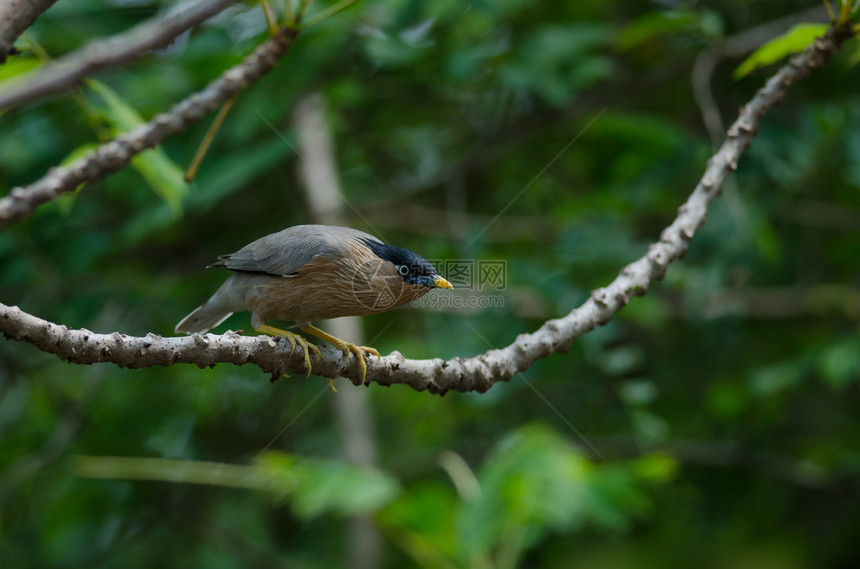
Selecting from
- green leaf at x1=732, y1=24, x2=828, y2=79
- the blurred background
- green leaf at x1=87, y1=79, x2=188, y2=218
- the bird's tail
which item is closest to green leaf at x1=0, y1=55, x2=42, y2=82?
green leaf at x1=87, y1=79, x2=188, y2=218

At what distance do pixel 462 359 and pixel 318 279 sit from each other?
1.91ft

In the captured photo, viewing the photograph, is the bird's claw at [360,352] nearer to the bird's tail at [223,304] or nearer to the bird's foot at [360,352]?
the bird's foot at [360,352]

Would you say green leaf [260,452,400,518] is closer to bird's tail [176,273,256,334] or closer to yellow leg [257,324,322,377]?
bird's tail [176,273,256,334]

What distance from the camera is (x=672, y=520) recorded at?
6898mm

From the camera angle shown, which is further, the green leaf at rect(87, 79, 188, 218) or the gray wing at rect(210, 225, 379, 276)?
the green leaf at rect(87, 79, 188, 218)

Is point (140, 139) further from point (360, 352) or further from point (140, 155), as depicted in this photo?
point (360, 352)

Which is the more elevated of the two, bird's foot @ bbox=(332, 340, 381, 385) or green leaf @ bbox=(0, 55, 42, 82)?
green leaf @ bbox=(0, 55, 42, 82)

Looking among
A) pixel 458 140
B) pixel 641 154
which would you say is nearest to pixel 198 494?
pixel 458 140

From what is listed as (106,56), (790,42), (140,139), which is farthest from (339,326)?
(106,56)

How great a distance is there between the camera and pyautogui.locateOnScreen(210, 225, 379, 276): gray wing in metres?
2.61

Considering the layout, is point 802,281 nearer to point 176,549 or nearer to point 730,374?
point 730,374

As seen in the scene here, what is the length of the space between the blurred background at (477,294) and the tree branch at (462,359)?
149 centimetres

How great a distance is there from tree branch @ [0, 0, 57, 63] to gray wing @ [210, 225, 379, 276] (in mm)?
894

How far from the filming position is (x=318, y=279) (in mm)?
2625
